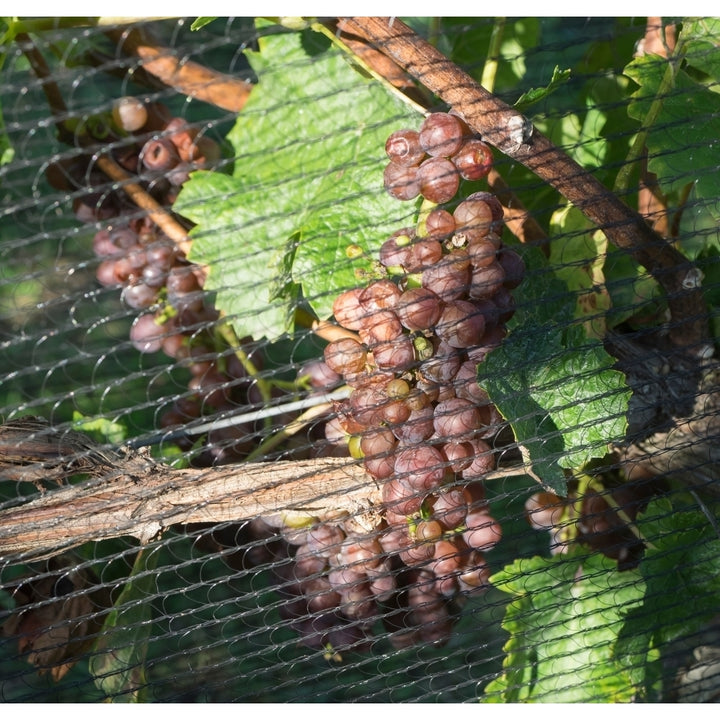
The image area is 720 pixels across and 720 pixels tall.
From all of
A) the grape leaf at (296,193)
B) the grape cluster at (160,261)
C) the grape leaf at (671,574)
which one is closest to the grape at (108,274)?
the grape cluster at (160,261)

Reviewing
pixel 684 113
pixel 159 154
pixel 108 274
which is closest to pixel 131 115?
pixel 159 154

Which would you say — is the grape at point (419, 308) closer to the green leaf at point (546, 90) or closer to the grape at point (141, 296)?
the green leaf at point (546, 90)

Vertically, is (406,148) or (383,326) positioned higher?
(406,148)

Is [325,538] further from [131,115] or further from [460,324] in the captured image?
[131,115]

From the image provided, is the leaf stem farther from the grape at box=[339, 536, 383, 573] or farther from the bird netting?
the grape at box=[339, 536, 383, 573]

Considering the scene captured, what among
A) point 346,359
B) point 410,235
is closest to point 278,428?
point 346,359

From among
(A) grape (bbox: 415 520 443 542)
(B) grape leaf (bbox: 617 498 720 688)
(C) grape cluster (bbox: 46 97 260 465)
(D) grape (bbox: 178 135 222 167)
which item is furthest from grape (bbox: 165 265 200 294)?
(B) grape leaf (bbox: 617 498 720 688)
